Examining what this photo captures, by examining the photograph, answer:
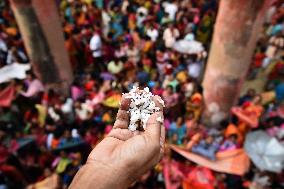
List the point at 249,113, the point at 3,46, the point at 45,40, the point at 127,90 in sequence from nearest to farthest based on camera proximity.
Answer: the point at 249,113, the point at 127,90, the point at 45,40, the point at 3,46

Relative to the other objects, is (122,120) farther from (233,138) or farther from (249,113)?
(249,113)

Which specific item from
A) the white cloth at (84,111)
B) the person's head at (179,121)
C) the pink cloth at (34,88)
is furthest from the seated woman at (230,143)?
the pink cloth at (34,88)

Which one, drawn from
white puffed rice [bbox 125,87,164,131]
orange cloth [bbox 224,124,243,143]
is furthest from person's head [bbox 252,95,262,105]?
white puffed rice [bbox 125,87,164,131]

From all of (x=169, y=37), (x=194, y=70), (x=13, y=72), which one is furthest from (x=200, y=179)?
(x=13, y=72)

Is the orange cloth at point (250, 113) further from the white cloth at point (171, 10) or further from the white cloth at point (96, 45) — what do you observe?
the white cloth at point (96, 45)

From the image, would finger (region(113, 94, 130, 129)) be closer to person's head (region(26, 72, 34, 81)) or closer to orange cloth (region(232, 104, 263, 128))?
orange cloth (region(232, 104, 263, 128))

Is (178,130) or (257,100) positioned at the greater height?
(257,100)
